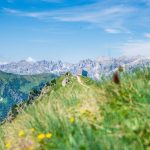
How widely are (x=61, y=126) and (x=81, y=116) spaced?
58cm

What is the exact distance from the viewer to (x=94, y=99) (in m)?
8.55

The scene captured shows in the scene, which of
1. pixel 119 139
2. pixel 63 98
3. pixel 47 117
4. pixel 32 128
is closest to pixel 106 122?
pixel 119 139

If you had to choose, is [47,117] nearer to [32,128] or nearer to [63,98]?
[32,128]

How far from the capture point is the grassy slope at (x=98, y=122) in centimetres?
639

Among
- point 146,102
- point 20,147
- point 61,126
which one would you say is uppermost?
point 146,102

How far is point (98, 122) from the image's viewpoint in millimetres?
7734

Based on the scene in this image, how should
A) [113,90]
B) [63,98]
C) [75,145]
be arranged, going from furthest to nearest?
[63,98]
[113,90]
[75,145]

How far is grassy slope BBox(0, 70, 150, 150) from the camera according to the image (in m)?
6.39

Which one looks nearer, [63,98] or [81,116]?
[81,116]

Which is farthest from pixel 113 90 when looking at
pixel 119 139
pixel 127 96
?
pixel 119 139

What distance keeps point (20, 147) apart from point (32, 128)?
1.81 feet

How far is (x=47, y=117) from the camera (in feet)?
26.7

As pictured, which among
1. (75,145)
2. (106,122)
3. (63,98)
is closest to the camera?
(75,145)

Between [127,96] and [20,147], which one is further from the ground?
[127,96]
